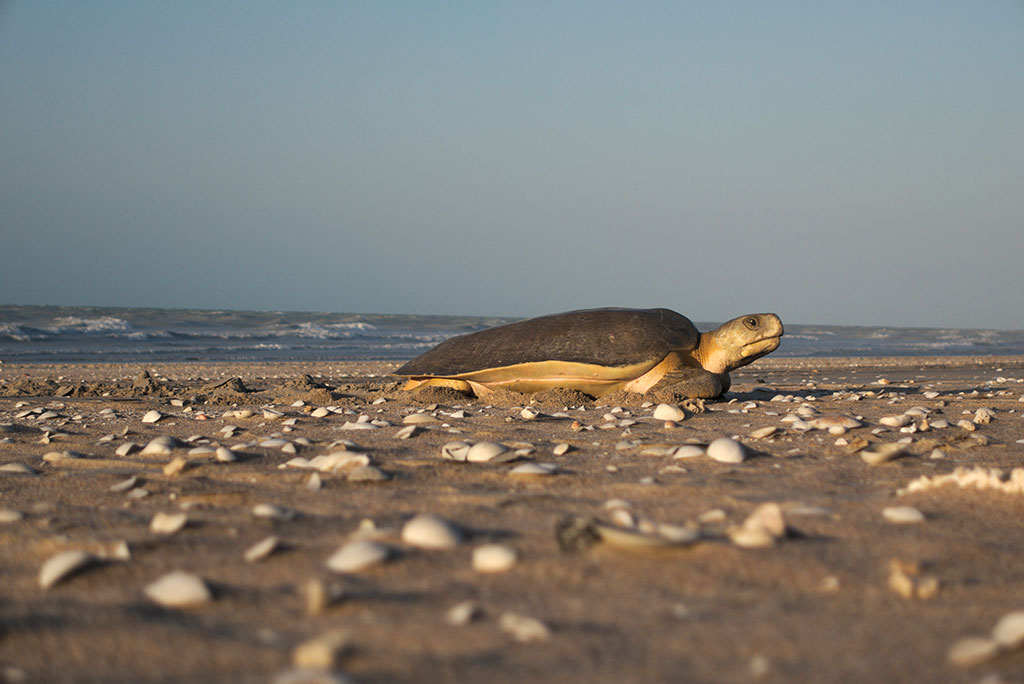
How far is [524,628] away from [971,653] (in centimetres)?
77

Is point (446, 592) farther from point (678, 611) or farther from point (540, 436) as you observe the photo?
point (540, 436)

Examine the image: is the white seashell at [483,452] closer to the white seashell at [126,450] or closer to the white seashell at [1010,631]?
the white seashell at [126,450]

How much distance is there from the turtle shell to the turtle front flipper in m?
0.23

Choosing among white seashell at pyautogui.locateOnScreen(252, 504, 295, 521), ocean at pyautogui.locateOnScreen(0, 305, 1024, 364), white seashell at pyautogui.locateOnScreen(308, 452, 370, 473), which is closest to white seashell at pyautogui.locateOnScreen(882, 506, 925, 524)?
white seashell at pyautogui.locateOnScreen(252, 504, 295, 521)

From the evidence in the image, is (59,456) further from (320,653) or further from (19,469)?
(320,653)

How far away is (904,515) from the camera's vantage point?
7.12ft

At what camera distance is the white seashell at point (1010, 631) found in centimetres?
131

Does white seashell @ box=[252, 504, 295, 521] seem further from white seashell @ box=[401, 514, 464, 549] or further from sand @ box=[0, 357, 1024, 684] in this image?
white seashell @ box=[401, 514, 464, 549]

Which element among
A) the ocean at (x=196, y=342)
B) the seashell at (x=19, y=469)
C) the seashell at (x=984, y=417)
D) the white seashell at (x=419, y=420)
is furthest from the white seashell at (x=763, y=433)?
the ocean at (x=196, y=342)

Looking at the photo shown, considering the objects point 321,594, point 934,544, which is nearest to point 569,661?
point 321,594

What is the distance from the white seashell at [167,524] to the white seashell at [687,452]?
6.57 ft

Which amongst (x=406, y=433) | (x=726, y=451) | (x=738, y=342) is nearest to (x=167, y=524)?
(x=406, y=433)

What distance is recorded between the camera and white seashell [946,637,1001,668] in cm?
127

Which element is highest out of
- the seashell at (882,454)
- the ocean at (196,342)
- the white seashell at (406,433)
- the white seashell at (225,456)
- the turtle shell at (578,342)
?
the turtle shell at (578,342)
